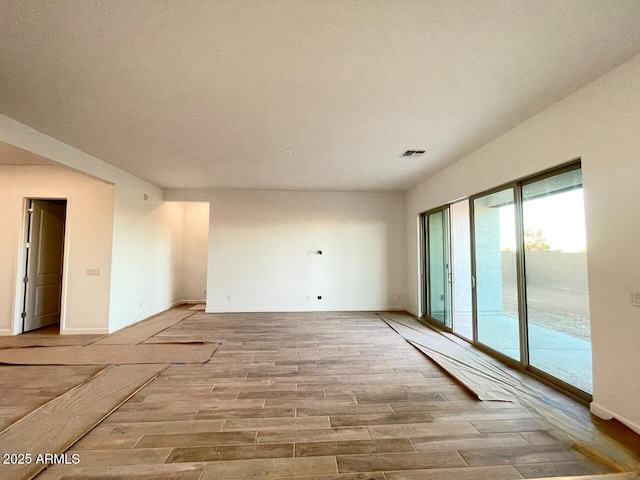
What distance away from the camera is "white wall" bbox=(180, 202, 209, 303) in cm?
775

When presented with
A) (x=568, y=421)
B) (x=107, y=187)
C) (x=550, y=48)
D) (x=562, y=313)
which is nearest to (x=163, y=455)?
(x=568, y=421)

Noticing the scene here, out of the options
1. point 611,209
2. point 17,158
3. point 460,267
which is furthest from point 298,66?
point 17,158

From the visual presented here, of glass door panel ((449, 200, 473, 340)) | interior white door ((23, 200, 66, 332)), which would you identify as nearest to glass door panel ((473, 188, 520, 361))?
glass door panel ((449, 200, 473, 340))

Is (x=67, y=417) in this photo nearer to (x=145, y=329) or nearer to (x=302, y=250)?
(x=145, y=329)

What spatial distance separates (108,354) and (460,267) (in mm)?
5609

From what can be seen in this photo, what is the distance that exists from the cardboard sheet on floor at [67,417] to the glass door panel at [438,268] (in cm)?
471

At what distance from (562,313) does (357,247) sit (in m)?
4.30

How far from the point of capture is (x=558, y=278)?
280cm

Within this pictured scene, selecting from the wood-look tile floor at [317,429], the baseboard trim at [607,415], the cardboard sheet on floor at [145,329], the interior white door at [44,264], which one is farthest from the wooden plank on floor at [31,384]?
the baseboard trim at [607,415]

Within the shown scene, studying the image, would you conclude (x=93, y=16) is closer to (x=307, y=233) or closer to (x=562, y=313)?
(x=562, y=313)

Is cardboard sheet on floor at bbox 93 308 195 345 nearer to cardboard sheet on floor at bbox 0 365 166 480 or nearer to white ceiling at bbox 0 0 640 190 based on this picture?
cardboard sheet on floor at bbox 0 365 166 480

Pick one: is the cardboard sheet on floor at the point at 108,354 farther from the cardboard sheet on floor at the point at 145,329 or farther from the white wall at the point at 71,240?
the white wall at the point at 71,240

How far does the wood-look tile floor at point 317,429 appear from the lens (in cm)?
176

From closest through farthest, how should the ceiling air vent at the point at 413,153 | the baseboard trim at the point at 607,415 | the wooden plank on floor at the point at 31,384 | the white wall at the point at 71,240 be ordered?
the baseboard trim at the point at 607,415
the wooden plank on floor at the point at 31,384
the ceiling air vent at the point at 413,153
the white wall at the point at 71,240
